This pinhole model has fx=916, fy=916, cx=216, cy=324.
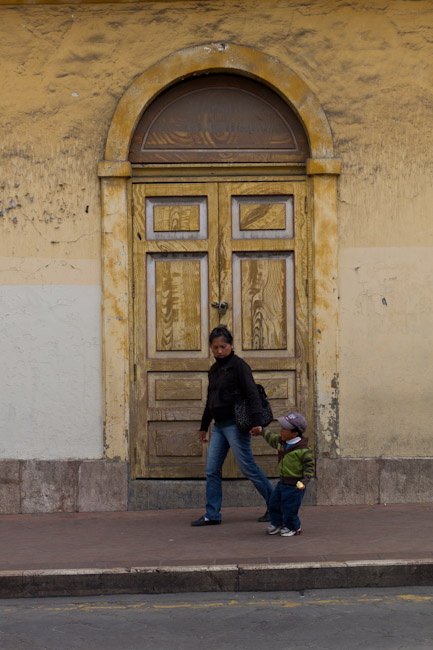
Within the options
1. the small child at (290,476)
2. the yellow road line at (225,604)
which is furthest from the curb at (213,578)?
the small child at (290,476)

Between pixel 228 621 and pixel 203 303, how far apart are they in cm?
406

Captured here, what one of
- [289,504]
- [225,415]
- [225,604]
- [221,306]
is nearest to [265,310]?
[221,306]

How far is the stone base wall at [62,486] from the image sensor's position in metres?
8.55

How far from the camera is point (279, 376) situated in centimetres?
880

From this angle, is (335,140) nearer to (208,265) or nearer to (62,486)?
(208,265)

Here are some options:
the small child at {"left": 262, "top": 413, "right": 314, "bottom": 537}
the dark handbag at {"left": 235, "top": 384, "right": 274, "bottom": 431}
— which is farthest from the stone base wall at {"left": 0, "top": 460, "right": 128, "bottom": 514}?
the small child at {"left": 262, "top": 413, "right": 314, "bottom": 537}

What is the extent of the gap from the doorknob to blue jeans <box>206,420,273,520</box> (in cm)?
130

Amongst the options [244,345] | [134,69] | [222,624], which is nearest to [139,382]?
[244,345]

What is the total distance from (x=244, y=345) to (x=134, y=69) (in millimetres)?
2842

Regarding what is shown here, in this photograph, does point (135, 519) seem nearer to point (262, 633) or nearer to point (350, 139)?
point (262, 633)

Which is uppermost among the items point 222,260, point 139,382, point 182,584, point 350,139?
point 350,139

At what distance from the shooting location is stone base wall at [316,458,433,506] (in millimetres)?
8578

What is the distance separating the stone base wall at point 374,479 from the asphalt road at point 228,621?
103 inches

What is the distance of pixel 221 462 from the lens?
312 inches
